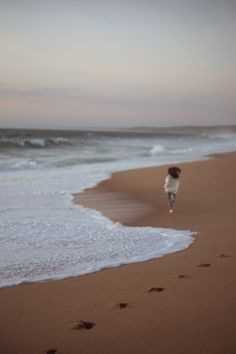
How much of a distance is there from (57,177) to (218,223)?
28.5 feet

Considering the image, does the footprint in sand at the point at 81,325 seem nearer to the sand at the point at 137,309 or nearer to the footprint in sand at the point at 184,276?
the sand at the point at 137,309

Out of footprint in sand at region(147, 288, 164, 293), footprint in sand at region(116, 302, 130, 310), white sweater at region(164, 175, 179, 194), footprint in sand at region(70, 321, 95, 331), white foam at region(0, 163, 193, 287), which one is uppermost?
white sweater at region(164, 175, 179, 194)

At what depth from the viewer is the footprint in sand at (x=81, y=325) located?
3.44m

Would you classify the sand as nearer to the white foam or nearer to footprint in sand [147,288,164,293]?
footprint in sand [147,288,164,293]

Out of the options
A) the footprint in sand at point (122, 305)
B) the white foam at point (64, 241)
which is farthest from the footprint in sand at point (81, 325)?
the white foam at point (64, 241)

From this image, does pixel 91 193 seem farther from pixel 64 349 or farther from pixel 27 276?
pixel 64 349

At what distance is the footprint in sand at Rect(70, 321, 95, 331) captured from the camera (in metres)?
3.44

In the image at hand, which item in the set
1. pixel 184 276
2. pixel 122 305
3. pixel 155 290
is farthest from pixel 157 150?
pixel 122 305

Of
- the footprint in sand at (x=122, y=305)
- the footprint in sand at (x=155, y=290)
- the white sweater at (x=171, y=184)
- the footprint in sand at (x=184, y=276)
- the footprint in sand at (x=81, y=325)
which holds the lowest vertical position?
the footprint in sand at (x=81, y=325)

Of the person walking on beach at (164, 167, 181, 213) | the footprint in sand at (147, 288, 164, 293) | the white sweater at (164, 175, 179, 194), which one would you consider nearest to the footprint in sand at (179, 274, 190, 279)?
the footprint in sand at (147, 288, 164, 293)

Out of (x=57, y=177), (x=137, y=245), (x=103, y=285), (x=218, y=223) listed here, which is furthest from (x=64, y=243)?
(x=57, y=177)

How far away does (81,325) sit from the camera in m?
3.47

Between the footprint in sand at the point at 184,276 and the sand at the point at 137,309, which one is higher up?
the footprint in sand at the point at 184,276

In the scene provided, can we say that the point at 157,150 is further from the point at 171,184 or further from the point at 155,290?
the point at 155,290
